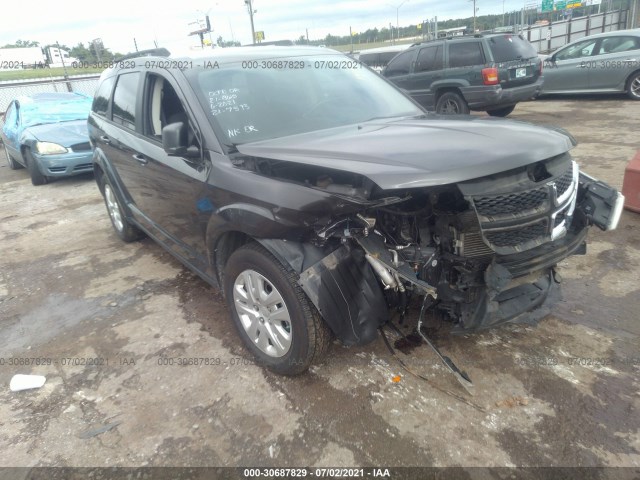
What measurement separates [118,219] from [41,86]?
14.4 meters

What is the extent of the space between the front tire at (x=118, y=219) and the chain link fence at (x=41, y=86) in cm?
1191

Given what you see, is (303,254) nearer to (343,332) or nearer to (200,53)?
(343,332)

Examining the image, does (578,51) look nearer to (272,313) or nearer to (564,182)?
(564,182)

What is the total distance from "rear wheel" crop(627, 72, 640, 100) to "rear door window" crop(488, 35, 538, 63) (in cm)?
314

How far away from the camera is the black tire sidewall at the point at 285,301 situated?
2371 millimetres

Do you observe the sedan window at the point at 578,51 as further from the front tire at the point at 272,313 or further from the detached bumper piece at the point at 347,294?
the front tire at the point at 272,313

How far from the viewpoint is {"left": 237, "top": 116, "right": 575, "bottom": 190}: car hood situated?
202cm

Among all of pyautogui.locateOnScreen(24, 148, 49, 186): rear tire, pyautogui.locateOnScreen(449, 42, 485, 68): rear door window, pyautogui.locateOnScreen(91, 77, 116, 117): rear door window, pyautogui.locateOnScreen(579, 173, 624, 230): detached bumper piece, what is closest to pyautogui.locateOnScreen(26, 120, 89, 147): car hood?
pyautogui.locateOnScreen(24, 148, 49, 186): rear tire

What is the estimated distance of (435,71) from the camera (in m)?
9.59

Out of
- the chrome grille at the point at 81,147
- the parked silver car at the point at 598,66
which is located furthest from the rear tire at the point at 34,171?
the parked silver car at the point at 598,66

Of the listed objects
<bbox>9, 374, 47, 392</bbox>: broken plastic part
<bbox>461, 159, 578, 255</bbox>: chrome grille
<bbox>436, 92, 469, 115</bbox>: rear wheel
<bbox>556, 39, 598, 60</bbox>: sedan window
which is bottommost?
<bbox>9, 374, 47, 392</bbox>: broken plastic part

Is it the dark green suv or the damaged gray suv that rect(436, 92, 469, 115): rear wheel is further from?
the damaged gray suv

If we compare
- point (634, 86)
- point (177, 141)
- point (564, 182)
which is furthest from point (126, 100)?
point (634, 86)

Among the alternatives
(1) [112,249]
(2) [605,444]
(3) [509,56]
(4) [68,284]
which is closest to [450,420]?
(2) [605,444]
